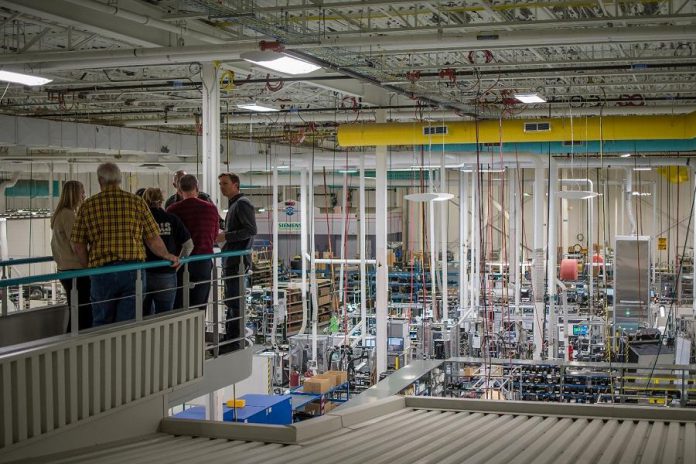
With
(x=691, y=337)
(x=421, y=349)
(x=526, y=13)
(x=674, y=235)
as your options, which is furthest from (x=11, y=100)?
(x=674, y=235)

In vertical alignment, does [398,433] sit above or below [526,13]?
below

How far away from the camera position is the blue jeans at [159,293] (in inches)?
213

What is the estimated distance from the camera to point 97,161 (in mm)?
18078

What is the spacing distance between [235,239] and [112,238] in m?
1.55

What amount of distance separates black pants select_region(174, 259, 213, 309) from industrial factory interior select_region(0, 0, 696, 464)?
0.02 metres

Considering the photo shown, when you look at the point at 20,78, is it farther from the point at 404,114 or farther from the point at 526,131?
the point at 404,114

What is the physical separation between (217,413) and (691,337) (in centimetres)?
1054

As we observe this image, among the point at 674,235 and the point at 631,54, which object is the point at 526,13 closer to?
the point at 631,54

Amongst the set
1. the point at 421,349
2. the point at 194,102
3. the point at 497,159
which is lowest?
the point at 421,349

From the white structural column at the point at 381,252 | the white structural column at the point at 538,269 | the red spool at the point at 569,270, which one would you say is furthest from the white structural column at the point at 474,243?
the red spool at the point at 569,270

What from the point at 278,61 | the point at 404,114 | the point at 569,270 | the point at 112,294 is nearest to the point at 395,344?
the point at 404,114

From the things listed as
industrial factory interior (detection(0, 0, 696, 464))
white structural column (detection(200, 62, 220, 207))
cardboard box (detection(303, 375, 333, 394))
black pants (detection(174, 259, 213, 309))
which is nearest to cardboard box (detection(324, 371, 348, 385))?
industrial factory interior (detection(0, 0, 696, 464))

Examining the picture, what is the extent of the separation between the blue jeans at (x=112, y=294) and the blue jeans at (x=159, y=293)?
0.27m

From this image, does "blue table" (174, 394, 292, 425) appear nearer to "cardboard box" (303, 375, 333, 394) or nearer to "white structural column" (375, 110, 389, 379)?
"cardboard box" (303, 375, 333, 394)
